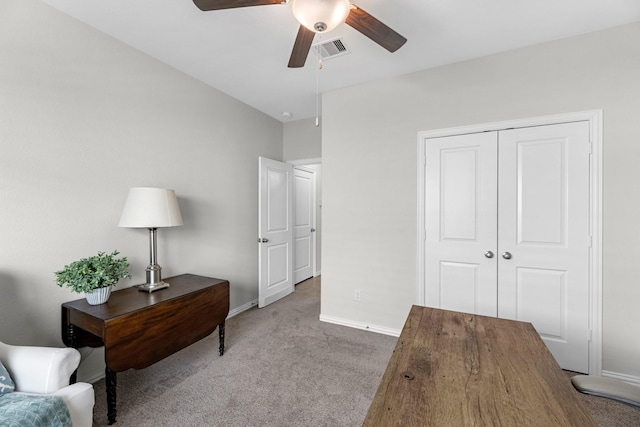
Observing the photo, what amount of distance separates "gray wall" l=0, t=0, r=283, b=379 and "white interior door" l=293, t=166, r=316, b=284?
66.5 inches

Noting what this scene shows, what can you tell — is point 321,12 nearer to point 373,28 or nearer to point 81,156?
point 373,28

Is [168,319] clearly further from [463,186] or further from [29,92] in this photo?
[463,186]

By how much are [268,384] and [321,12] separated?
233 cm

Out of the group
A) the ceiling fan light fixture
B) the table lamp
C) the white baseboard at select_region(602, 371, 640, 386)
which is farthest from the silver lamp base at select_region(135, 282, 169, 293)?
the white baseboard at select_region(602, 371, 640, 386)

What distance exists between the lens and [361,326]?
296cm

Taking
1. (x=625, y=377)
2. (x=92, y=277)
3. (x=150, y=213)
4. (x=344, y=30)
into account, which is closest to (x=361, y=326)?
(x=625, y=377)

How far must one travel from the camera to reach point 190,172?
9.18 feet

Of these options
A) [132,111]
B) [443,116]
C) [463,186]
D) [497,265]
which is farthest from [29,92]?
[497,265]

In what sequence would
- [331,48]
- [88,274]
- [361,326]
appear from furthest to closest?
Answer: [361,326]
[331,48]
[88,274]

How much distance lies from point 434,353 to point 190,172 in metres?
2.60

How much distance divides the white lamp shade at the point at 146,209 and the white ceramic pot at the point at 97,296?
1.47 ft

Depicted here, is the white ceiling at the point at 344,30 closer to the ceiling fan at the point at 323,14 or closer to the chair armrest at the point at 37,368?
the ceiling fan at the point at 323,14

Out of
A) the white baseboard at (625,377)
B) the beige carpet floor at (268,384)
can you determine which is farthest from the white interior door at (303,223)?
the white baseboard at (625,377)

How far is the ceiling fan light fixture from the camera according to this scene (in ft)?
4.48
